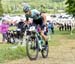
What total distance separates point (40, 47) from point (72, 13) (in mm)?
29348

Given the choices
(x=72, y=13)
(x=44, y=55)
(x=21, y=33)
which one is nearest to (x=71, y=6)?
(x=72, y=13)

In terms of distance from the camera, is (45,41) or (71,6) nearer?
(45,41)

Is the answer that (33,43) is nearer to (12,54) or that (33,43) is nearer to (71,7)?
(12,54)

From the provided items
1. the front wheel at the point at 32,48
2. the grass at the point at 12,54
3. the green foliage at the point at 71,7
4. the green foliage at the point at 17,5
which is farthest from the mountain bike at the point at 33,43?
the green foliage at the point at 17,5

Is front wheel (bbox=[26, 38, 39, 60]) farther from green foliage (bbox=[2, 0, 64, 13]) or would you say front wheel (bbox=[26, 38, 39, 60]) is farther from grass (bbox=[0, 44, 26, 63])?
green foliage (bbox=[2, 0, 64, 13])

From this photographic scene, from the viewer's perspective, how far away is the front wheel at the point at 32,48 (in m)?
13.3

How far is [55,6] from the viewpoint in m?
A: 154

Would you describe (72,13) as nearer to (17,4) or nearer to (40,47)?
(40,47)

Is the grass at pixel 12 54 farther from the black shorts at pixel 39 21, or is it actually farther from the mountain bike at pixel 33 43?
the black shorts at pixel 39 21

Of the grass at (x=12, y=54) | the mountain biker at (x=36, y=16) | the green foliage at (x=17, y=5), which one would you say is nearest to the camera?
the mountain biker at (x=36, y=16)

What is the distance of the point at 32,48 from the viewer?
13.6m

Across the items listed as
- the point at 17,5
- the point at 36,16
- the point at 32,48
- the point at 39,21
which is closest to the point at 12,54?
the point at 32,48

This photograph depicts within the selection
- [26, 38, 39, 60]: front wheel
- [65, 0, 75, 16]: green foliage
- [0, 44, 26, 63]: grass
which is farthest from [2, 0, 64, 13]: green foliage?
[26, 38, 39, 60]: front wheel

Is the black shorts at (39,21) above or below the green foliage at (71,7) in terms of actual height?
above
